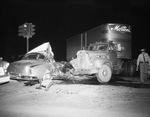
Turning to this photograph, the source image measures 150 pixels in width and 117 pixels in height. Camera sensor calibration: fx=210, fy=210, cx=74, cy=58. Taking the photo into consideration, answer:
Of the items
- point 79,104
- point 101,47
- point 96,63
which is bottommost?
point 79,104

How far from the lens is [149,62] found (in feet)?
37.3

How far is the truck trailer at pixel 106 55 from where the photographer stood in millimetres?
11602

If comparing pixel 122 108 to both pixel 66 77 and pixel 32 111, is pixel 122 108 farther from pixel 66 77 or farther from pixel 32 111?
pixel 66 77

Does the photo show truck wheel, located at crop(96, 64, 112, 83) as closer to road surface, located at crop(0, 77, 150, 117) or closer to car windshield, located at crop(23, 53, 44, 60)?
road surface, located at crop(0, 77, 150, 117)

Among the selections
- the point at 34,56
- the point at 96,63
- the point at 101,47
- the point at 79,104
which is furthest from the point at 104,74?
the point at 79,104

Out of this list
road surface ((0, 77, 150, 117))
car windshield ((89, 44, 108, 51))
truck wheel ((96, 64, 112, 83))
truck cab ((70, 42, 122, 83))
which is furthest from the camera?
car windshield ((89, 44, 108, 51))

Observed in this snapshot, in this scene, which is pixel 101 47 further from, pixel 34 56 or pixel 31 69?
pixel 31 69

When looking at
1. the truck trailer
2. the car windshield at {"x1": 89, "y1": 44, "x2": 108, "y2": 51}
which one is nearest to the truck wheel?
the truck trailer

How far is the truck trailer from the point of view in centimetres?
1160

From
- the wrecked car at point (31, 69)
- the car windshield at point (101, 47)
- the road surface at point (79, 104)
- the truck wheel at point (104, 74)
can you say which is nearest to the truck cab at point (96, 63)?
the truck wheel at point (104, 74)

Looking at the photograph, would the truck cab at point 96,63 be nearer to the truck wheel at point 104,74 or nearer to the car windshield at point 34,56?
the truck wheel at point 104,74

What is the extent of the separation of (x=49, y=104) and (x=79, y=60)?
5623 millimetres

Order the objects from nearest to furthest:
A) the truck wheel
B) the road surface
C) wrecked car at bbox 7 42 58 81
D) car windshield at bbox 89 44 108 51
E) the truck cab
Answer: the road surface
wrecked car at bbox 7 42 58 81
the truck cab
the truck wheel
car windshield at bbox 89 44 108 51

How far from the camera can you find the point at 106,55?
1216cm
